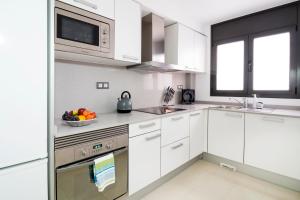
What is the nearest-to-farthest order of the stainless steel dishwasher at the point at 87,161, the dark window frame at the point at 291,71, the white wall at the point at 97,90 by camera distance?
the stainless steel dishwasher at the point at 87,161, the white wall at the point at 97,90, the dark window frame at the point at 291,71

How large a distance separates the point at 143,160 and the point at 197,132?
113cm

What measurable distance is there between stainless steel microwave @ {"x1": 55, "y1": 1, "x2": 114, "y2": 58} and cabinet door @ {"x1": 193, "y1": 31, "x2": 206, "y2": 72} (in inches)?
65.9

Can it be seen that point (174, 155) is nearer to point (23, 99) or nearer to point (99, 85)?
point (99, 85)

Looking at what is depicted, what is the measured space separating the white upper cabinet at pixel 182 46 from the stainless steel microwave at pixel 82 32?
3.75 ft

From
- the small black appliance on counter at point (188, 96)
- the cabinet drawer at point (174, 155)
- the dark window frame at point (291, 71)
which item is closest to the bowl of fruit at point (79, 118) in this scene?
the cabinet drawer at point (174, 155)

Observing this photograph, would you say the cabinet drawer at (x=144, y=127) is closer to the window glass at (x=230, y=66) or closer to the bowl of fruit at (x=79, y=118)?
the bowl of fruit at (x=79, y=118)

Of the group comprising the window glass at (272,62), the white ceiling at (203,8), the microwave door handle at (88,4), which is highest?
the white ceiling at (203,8)

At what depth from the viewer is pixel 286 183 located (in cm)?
193

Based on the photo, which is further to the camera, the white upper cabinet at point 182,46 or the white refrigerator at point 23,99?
the white upper cabinet at point 182,46

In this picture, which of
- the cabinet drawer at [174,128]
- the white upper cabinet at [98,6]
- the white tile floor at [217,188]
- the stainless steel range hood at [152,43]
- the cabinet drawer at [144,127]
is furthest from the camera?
the stainless steel range hood at [152,43]

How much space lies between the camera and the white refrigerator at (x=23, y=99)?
0.83 m

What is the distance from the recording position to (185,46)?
258 centimetres

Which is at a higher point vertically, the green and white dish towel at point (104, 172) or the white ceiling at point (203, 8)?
the white ceiling at point (203, 8)

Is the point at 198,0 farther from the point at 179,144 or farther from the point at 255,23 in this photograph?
the point at 179,144
